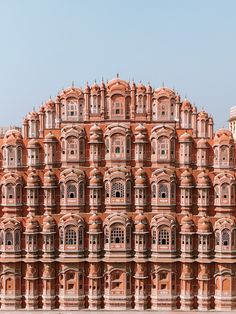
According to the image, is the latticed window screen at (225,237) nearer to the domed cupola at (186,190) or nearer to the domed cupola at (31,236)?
the domed cupola at (186,190)

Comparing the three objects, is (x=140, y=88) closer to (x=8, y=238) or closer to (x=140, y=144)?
(x=140, y=144)

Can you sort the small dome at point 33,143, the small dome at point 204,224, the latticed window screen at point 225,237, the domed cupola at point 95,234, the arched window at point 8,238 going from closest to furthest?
the small dome at point 204,224
the latticed window screen at point 225,237
the domed cupola at point 95,234
the arched window at point 8,238
the small dome at point 33,143

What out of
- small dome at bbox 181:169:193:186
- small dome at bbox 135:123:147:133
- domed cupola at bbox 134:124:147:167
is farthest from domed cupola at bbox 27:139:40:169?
small dome at bbox 181:169:193:186

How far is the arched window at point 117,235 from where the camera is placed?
4412 centimetres

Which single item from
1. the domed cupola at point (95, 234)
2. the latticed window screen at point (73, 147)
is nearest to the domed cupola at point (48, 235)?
the domed cupola at point (95, 234)

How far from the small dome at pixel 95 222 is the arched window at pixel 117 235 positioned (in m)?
1.41

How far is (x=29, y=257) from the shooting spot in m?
44.4

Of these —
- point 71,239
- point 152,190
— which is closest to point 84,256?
point 71,239

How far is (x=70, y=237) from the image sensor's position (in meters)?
44.2

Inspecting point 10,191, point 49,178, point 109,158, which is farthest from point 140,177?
point 10,191

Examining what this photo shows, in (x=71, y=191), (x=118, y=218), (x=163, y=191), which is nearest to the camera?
(x=118, y=218)

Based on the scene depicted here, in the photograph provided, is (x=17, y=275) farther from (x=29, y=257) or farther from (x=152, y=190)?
(x=152, y=190)

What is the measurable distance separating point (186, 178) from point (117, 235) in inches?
342

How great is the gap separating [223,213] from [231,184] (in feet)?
9.86
